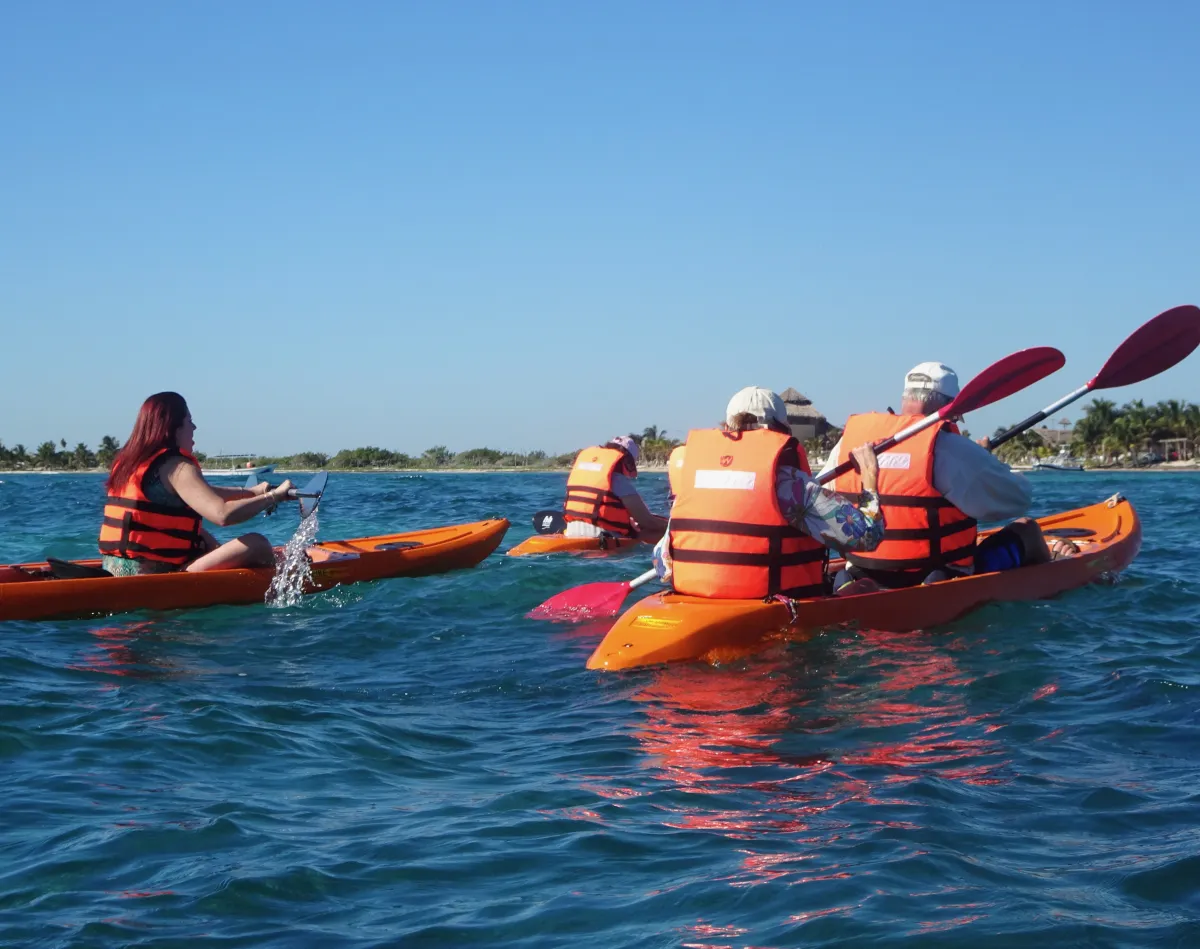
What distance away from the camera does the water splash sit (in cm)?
848

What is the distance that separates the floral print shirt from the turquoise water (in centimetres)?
62

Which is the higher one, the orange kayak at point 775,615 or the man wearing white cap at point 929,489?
the man wearing white cap at point 929,489

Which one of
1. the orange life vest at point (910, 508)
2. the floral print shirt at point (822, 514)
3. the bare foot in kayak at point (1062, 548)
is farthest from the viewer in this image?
the bare foot in kayak at point (1062, 548)

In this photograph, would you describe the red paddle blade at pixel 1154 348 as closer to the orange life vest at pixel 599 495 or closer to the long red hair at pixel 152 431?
the orange life vest at pixel 599 495

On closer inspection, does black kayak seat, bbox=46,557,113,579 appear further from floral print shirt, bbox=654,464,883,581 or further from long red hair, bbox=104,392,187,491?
floral print shirt, bbox=654,464,883,581

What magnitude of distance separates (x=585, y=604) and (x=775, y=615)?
2034 mm

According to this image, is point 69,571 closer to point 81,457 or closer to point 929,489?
point 929,489

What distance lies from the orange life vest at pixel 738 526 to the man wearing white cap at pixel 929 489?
0.73 m

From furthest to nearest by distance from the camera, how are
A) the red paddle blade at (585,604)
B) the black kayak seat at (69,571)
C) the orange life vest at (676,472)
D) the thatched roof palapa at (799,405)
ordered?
1. the thatched roof palapa at (799,405)
2. the black kayak seat at (69,571)
3. the red paddle blade at (585,604)
4. the orange life vest at (676,472)

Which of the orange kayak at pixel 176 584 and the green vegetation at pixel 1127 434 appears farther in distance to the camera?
the green vegetation at pixel 1127 434

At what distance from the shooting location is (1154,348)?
8.58 metres

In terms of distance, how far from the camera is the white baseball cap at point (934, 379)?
670 cm

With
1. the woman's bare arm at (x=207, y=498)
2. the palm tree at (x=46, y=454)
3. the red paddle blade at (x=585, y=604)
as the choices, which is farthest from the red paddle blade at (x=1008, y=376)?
the palm tree at (x=46, y=454)

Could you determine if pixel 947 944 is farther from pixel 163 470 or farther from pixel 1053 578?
pixel 163 470
